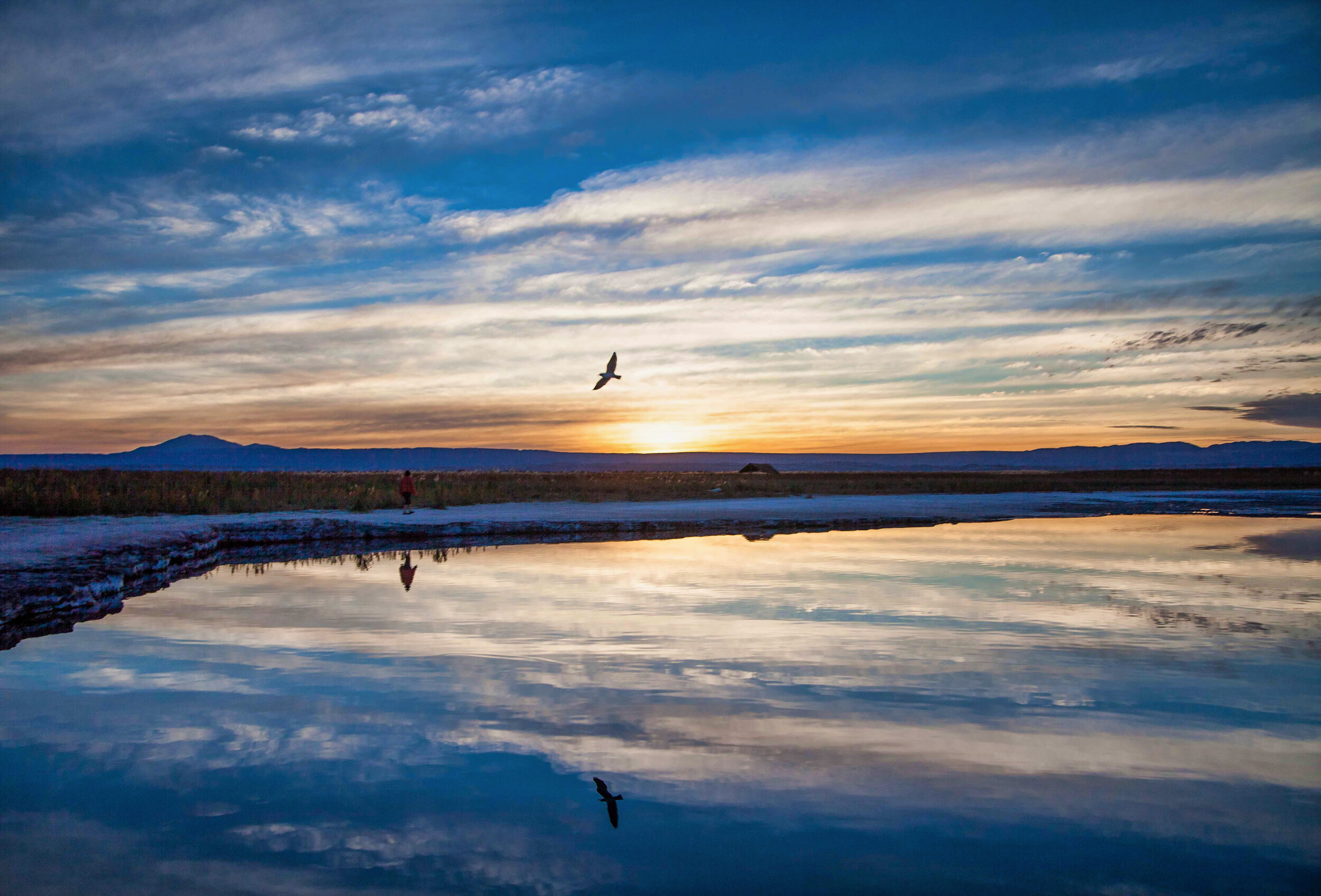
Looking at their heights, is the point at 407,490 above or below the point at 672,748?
above

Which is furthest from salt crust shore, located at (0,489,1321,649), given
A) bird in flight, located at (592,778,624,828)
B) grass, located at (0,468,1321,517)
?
bird in flight, located at (592,778,624,828)

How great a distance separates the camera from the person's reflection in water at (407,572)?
14031 millimetres

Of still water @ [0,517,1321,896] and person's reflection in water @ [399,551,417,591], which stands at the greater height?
person's reflection in water @ [399,551,417,591]

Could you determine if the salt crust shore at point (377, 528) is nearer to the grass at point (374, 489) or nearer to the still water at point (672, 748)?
the still water at point (672, 748)

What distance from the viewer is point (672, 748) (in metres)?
6.04

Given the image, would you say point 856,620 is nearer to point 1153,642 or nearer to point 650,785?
point 1153,642

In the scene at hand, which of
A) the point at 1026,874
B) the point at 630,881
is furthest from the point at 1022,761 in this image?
the point at 630,881

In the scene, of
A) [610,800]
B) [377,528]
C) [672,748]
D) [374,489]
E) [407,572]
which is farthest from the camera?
[374,489]

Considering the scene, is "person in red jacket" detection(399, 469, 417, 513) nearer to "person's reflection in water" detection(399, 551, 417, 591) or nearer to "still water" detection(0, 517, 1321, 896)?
"person's reflection in water" detection(399, 551, 417, 591)

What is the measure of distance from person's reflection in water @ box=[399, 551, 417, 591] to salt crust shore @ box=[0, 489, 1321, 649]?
94.1 inches

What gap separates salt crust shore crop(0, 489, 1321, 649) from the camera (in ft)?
39.6

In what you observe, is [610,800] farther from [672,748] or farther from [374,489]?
[374,489]

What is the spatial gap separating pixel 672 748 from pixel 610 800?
893 millimetres

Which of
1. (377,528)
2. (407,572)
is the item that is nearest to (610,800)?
(407,572)
